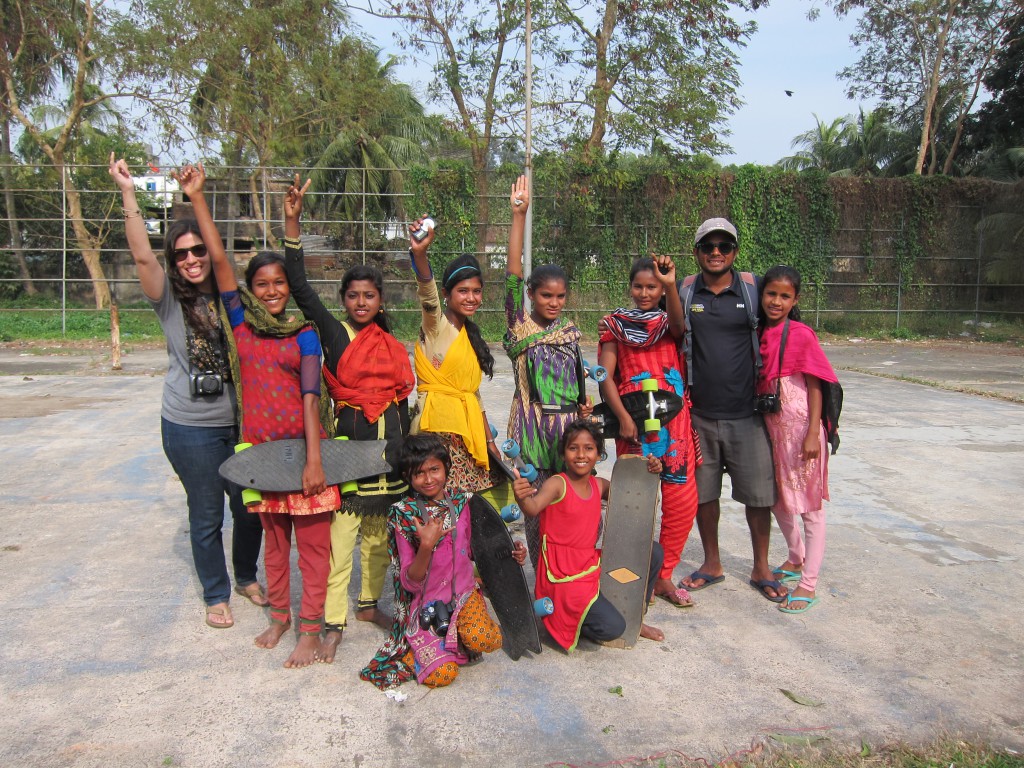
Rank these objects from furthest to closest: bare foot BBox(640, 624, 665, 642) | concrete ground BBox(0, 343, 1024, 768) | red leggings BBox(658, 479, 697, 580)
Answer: red leggings BBox(658, 479, 697, 580) → bare foot BBox(640, 624, 665, 642) → concrete ground BBox(0, 343, 1024, 768)

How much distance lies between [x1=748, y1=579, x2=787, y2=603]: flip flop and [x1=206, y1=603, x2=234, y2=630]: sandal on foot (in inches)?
96.4

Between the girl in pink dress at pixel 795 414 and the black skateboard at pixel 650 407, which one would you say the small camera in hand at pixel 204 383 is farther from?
the girl in pink dress at pixel 795 414

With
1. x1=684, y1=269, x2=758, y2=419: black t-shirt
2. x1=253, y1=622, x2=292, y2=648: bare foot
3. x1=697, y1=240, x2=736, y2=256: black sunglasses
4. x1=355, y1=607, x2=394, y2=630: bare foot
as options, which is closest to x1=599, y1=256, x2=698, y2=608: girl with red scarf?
x1=684, y1=269, x2=758, y2=419: black t-shirt

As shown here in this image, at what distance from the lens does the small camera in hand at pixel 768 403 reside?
3586 mm

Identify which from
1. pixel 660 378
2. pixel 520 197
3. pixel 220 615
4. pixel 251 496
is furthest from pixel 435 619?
pixel 520 197

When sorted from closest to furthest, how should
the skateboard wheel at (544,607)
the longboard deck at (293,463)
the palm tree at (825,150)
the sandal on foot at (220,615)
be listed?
the longboard deck at (293,463)
the skateboard wheel at (544,607)
the sandal on foot at (220,615)
the palm tree at (825,150)

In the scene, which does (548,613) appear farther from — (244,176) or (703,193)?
(244,176)

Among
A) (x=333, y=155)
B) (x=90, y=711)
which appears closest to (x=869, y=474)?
(x=90, y=711)

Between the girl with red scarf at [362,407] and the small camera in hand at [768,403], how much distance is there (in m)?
1.65

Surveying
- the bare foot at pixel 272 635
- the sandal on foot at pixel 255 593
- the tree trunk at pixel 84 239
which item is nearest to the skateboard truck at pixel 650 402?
the bare foot at pixel 272 635

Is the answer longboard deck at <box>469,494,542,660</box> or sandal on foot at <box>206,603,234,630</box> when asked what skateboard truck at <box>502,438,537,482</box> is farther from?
sandal on foot at <box>206,603,234,630</box>

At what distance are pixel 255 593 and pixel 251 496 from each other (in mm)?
816

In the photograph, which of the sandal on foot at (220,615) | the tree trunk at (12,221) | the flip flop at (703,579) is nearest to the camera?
the sandal on foot at (220,615)

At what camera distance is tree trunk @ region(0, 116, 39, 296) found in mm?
16484
